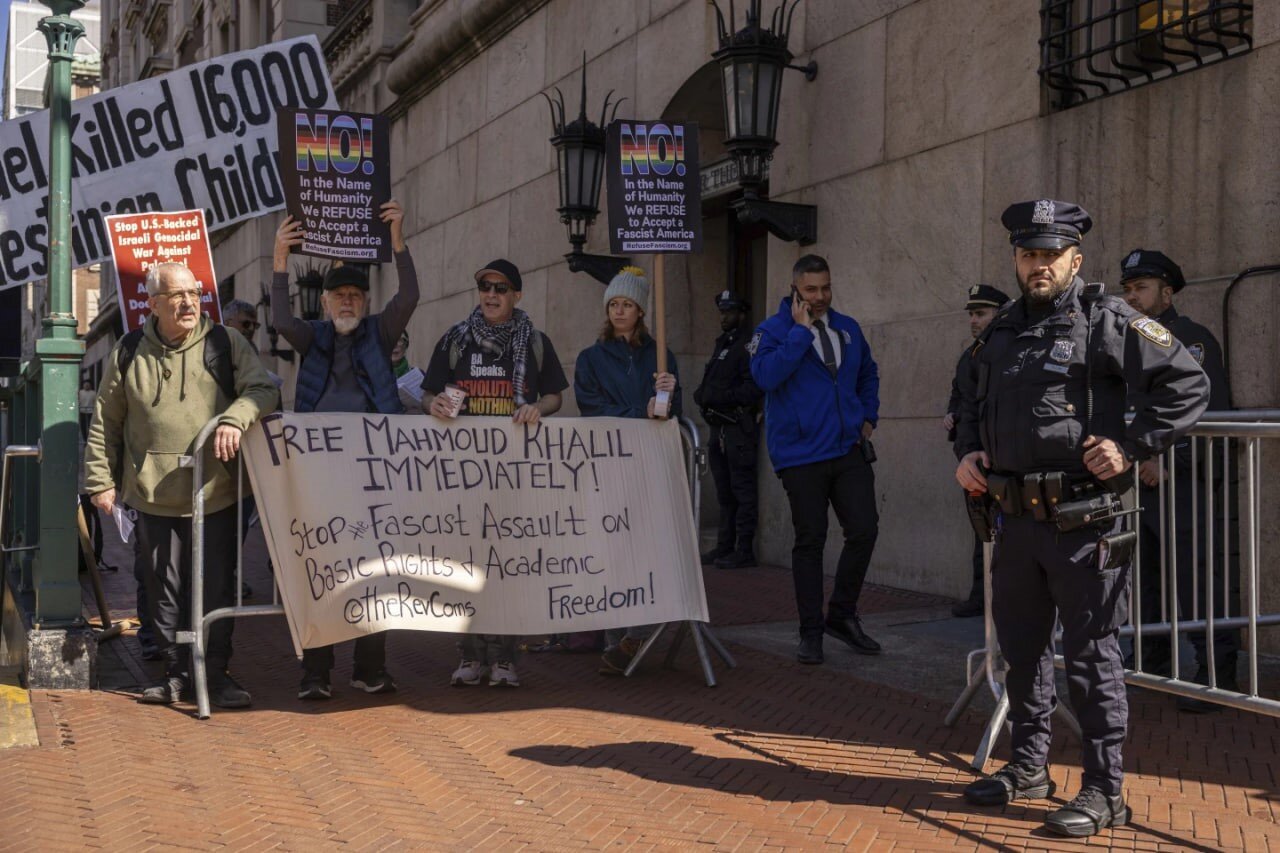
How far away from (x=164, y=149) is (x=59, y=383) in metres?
2.37

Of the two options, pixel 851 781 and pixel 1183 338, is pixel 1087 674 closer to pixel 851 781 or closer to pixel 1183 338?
pixel 851 781

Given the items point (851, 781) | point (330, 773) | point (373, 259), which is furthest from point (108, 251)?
point (851, 781)

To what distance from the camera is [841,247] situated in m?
9.66

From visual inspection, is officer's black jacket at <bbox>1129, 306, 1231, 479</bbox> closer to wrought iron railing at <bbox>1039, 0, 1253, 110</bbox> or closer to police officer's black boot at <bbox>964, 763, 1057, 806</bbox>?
police officer's black boot at <bbox>964, 763, 1057, 806</bbox>

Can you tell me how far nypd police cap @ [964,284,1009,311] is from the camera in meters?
7.55

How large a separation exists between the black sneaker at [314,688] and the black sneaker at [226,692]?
24 centimetres

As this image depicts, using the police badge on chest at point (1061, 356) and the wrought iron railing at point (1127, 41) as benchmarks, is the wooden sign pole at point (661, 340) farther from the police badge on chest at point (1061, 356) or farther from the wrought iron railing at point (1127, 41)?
the wrought iron railing at point (1127, 41)

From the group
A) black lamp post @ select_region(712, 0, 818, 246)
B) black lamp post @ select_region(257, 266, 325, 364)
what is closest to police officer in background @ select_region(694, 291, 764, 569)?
black lamp post @ select_region(712, 0, 818, 246)

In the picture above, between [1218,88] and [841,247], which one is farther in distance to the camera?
[841,247]

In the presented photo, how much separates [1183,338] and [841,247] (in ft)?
14.5

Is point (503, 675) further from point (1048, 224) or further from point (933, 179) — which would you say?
point (933, 179)

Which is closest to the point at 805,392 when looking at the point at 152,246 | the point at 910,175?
the point at 910,175

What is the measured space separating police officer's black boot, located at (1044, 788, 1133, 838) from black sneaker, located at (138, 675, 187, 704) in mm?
3779

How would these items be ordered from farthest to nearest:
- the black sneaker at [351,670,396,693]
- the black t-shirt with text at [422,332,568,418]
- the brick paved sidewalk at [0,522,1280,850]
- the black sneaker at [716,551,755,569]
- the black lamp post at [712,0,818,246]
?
the black sneaker at [716,551,755,569] < the black lamp post at [712,0,818,246] < the black t-shirt with text at [422,332,568,418] < the black sneaker at [351,670,396,693] < the brick paved sidewalk at [0,522,1280,850]
